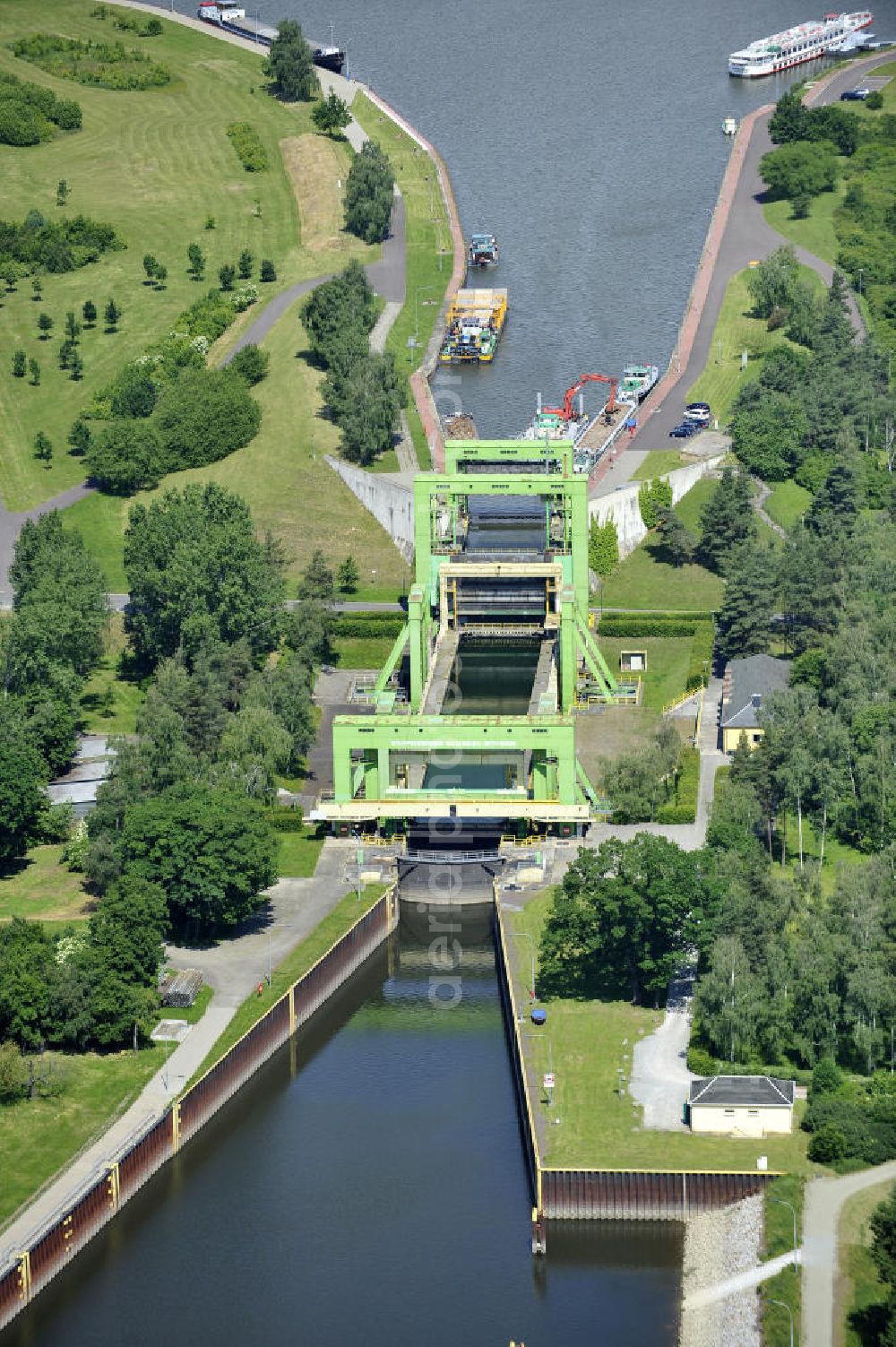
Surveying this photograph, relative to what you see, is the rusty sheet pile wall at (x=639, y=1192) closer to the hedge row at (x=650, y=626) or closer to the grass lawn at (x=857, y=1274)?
the grass lawn at (x=857, y=1274)

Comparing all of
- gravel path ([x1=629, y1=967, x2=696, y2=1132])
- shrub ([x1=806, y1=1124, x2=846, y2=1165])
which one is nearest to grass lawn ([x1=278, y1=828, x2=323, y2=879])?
gravel path ([x1=629, y1=967, x2=696, y2=1132])

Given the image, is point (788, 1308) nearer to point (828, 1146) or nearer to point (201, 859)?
point (828, 1146)

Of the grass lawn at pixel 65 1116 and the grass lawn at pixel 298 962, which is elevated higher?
the grass lawn at pixel 298 962

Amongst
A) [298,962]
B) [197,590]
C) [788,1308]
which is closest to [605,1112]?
[788,1308]

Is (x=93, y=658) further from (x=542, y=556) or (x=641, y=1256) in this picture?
(x=641, y=1256)

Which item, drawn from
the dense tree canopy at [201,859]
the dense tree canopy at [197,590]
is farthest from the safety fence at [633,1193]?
the dense tree canopy at [197,590]
